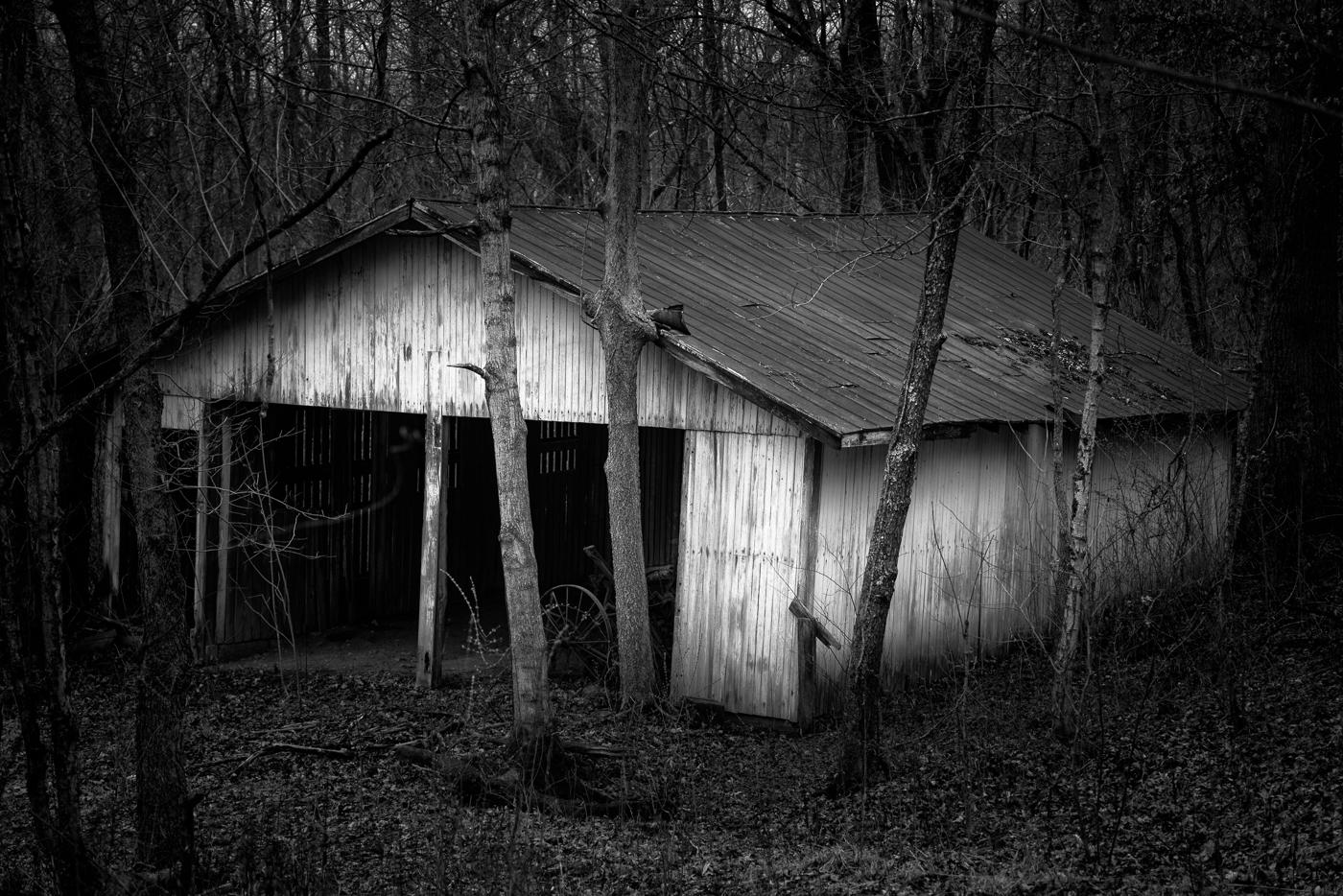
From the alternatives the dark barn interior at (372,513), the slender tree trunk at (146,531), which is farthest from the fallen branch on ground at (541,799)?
the dark barn interior at (372,513)

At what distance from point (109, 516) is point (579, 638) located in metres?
6.34

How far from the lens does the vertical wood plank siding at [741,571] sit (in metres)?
10.2

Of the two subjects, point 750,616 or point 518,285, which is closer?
point 750,616

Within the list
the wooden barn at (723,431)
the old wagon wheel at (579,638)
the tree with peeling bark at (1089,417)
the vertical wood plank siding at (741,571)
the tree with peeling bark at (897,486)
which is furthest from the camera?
the old wagon wheel at (579,638)

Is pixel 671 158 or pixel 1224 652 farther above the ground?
pixel 671 158

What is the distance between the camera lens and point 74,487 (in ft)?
45.8

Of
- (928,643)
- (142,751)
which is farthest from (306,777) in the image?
(928,643)

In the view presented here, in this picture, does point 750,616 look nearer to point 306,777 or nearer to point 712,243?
point 306,777

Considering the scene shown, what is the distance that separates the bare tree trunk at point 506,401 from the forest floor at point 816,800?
58 centimetres

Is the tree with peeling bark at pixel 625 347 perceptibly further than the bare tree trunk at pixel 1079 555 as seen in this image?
Yes

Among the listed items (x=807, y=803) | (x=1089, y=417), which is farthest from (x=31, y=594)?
(x=1089, y=417)

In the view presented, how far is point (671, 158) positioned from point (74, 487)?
16.7 metres

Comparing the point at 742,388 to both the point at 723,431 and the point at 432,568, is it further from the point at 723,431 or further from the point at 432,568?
the point at 432,568

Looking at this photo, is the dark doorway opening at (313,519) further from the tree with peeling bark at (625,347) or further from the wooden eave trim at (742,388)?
the wooden eave trim at (742,388)
